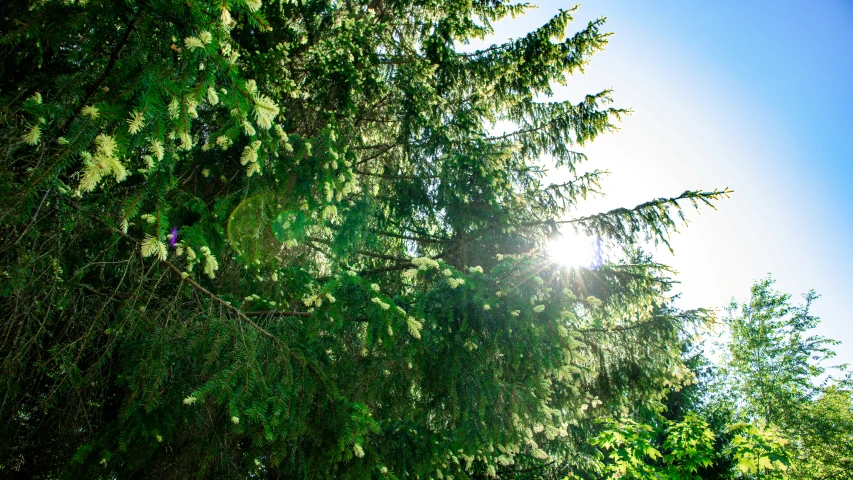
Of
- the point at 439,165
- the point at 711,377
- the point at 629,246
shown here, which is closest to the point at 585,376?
the point at 629,246

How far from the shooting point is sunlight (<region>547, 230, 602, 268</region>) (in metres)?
5.14

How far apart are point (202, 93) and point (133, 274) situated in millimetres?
1593

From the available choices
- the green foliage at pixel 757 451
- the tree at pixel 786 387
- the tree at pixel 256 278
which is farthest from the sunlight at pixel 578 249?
the tree at pixel 786 387

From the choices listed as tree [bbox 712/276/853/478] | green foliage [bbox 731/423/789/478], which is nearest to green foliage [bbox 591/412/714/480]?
green foliage [bbox 731/423/789/478]

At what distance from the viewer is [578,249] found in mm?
5434

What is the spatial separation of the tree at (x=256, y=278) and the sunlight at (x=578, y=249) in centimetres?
16

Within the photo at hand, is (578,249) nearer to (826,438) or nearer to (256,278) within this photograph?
(256,278)

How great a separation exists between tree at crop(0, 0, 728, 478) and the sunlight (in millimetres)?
164

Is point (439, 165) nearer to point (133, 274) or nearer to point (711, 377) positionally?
point (133, 274)

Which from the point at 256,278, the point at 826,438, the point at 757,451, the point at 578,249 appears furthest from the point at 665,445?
the point at 826,438

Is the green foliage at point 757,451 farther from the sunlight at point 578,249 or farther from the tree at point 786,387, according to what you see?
the tree at point 786,387

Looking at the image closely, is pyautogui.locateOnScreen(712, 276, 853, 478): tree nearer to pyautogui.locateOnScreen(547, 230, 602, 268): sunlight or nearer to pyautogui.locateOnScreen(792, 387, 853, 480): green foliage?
pyautogui.locateOnScreen(792, 387, 853, 480): green foliage

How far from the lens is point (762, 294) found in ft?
58.5

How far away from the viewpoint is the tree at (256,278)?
6.07ft
